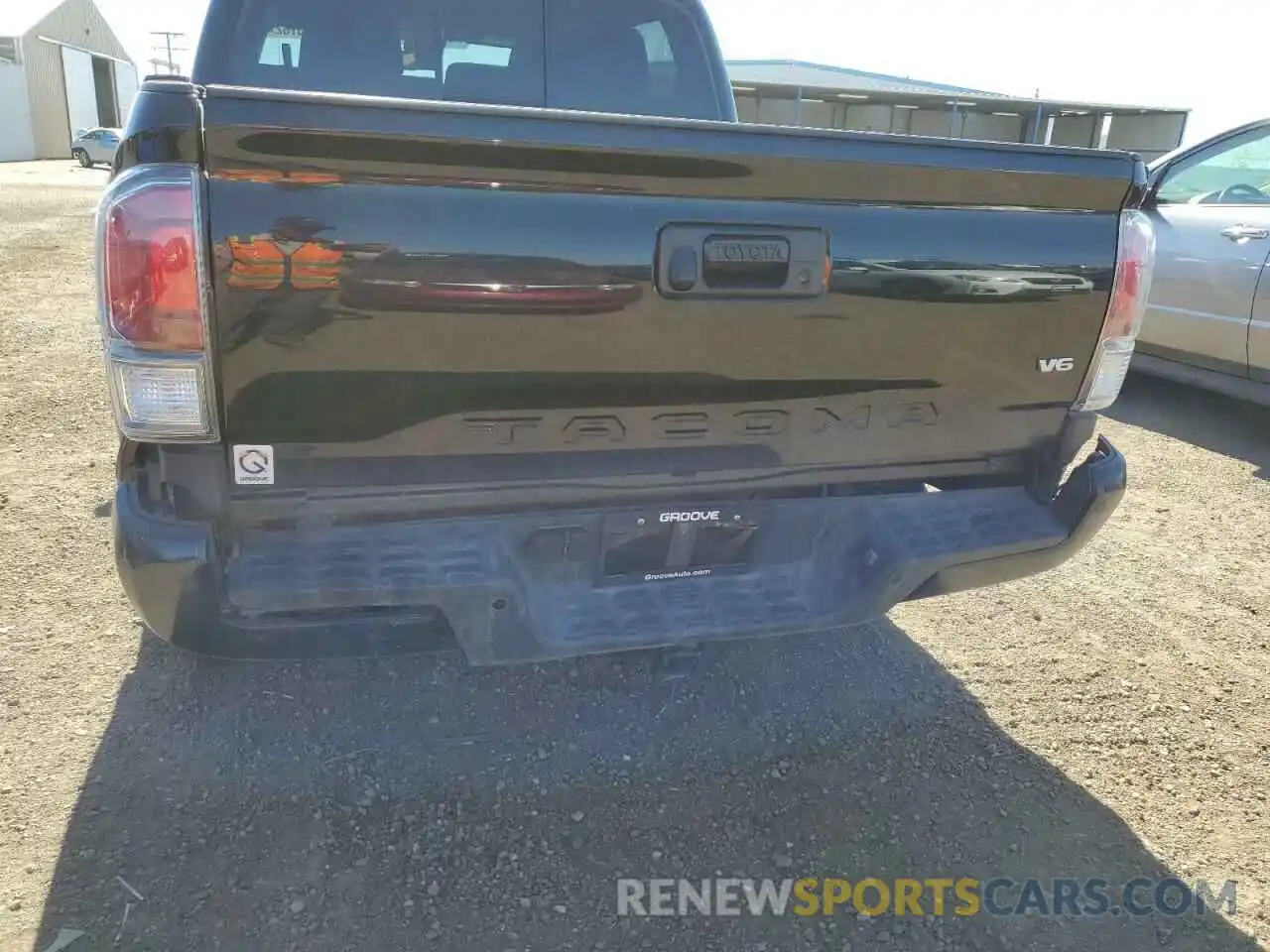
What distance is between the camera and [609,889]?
2.24 metres

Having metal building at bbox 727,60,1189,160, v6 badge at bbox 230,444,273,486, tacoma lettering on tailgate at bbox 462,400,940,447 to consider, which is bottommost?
v6 badge at bbox 230,444,273,486

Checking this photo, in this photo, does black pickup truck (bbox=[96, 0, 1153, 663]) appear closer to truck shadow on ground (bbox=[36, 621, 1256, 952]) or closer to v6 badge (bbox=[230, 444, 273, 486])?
v6 badge (bbox=[230, 444, 273, 486])

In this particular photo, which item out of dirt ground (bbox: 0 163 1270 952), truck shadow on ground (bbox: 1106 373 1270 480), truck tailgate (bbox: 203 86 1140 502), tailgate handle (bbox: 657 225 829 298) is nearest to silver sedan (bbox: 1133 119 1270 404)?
truck shadow on ground (bbox: 1106 373 1270 480)

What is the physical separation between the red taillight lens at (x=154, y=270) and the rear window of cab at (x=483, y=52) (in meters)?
1.54

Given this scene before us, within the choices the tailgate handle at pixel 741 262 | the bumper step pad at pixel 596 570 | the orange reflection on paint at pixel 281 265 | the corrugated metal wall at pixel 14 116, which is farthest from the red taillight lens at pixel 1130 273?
the corrugated metal wall at pixel 14 116

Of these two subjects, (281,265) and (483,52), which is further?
(483,52)

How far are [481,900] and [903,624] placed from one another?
1.97 m

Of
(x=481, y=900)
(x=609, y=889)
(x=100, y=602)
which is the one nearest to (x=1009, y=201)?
(x=609, y=889)

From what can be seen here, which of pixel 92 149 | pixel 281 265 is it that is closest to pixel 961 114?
pixel 281 265

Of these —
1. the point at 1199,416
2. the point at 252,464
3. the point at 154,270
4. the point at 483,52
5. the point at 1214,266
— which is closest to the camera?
the point at 154,270

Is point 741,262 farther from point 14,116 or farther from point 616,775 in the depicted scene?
point 14,116

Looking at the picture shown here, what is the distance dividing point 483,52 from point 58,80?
5551 cm

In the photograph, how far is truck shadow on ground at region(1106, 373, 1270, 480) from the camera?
5637mm

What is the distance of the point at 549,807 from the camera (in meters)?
2.50
